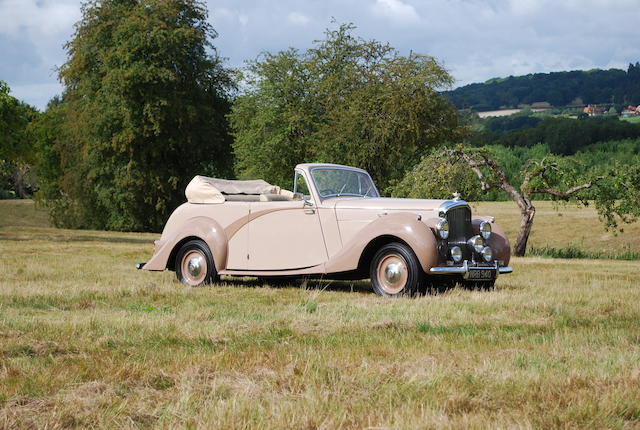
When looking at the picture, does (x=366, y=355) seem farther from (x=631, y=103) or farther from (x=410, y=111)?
(x=631, y=103)

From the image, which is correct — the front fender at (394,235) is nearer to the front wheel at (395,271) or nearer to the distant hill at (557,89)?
the front wheel at (395,271)

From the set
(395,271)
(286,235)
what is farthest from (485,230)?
(286,235)

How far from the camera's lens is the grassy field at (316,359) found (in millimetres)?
3992

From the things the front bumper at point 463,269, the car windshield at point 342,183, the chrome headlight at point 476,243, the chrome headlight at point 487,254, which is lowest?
the front bumper at point 463,269

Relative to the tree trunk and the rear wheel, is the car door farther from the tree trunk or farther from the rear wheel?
the tree trunk

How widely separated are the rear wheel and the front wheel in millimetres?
2696

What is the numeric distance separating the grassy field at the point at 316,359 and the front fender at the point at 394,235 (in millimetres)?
569

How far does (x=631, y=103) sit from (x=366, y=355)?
112m

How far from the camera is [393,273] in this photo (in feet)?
32.8

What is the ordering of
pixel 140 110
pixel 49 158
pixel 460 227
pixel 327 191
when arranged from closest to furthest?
pixel 460 227
pixel 327 191
pixel 140 110
pixel 49 158

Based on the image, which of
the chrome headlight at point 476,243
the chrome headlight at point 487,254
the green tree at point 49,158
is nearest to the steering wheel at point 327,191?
the chrome headlight at point 476,243

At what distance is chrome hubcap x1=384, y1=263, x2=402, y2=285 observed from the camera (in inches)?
392

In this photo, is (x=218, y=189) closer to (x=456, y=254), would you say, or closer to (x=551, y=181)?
(x=456, y=254)

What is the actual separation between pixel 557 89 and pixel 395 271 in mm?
129746
